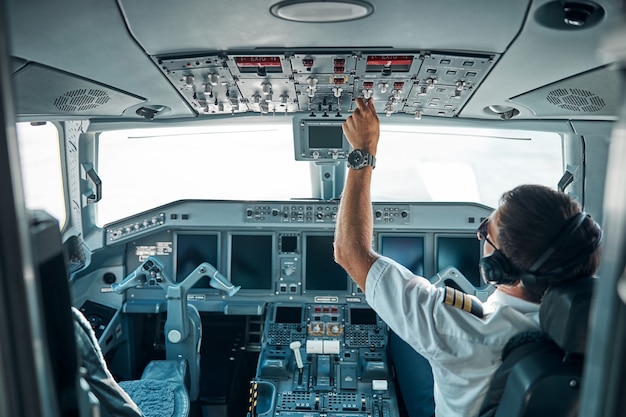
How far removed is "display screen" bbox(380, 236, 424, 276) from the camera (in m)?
4.62

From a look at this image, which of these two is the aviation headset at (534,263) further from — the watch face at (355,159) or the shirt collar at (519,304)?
the watch face at (355,159)

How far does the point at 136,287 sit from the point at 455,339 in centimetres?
357

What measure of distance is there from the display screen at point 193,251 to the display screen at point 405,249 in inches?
56.8

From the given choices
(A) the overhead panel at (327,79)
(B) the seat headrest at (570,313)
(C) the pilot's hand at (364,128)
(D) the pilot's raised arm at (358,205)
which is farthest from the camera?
(A) the overhead panel at (327,79)

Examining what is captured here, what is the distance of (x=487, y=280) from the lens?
1.63 metres

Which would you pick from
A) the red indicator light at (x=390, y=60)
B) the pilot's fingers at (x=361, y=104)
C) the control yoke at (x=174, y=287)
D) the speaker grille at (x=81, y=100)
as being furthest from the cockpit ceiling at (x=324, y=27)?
the control yoke at (x=174, y=287)

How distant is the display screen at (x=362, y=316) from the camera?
450 cm

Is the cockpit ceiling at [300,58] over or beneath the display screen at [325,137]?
over

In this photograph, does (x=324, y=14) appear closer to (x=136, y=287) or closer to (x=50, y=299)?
(x=50, y=299)

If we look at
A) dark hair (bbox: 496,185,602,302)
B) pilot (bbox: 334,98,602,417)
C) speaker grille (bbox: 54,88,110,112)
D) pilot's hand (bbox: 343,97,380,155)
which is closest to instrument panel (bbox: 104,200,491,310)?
speaker grille (bbox: 54,88,110,112)

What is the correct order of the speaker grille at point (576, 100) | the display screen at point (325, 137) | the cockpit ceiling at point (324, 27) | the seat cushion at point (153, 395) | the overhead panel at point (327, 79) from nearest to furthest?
the cockpit ceiling at point (324, 27)
the overhead panel at point (327, 79)
the speaker grille at point (576, 100)
the seat cushion at point (153, 395)
the display screen at point (325, 137)

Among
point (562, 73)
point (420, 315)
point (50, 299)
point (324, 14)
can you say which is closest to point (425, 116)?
point (562, 73)

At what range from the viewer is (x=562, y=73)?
2436 mm

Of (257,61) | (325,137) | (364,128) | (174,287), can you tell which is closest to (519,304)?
(364,128)
